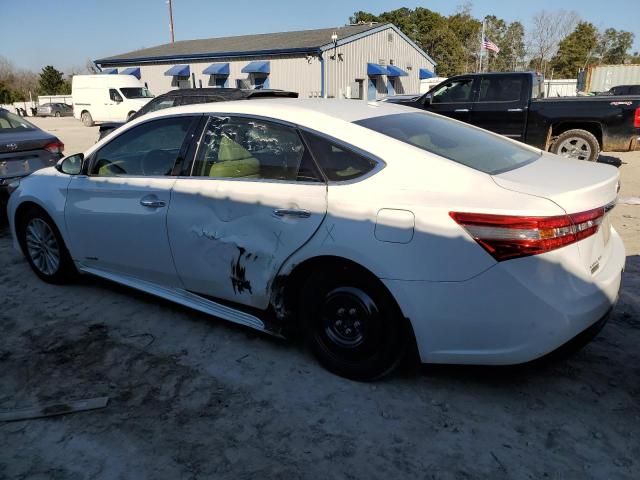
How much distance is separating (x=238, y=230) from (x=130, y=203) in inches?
39.9

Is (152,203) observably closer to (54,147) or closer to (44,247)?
(44,247)

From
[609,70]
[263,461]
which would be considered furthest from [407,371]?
[609,70]

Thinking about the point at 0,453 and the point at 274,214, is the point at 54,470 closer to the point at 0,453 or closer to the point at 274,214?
the point at 0,453

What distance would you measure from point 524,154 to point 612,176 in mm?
550

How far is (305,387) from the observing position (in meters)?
3.01

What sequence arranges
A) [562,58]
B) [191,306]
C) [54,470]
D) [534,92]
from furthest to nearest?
1. [562,58]
2. [534,92]
3. [191,306]
4. [54,470]

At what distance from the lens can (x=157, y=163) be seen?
12.2 ft

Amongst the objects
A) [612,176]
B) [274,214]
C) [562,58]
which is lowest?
[274,214]

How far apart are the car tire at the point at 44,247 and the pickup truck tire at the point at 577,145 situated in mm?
8702

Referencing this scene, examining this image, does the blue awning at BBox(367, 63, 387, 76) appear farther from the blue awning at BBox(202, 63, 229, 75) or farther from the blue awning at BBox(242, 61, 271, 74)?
the blue awning at BBox(202, 63, 229, 75)

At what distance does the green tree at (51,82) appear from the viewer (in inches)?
2254

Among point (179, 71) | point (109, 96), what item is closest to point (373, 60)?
point (179, 71)

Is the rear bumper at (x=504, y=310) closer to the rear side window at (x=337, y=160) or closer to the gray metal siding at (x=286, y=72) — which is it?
the rear side window at (x=337, y=160)

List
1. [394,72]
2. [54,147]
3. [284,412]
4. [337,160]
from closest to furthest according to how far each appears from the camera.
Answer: [284,412] → [337,160] → [54,147] → [394,72]
